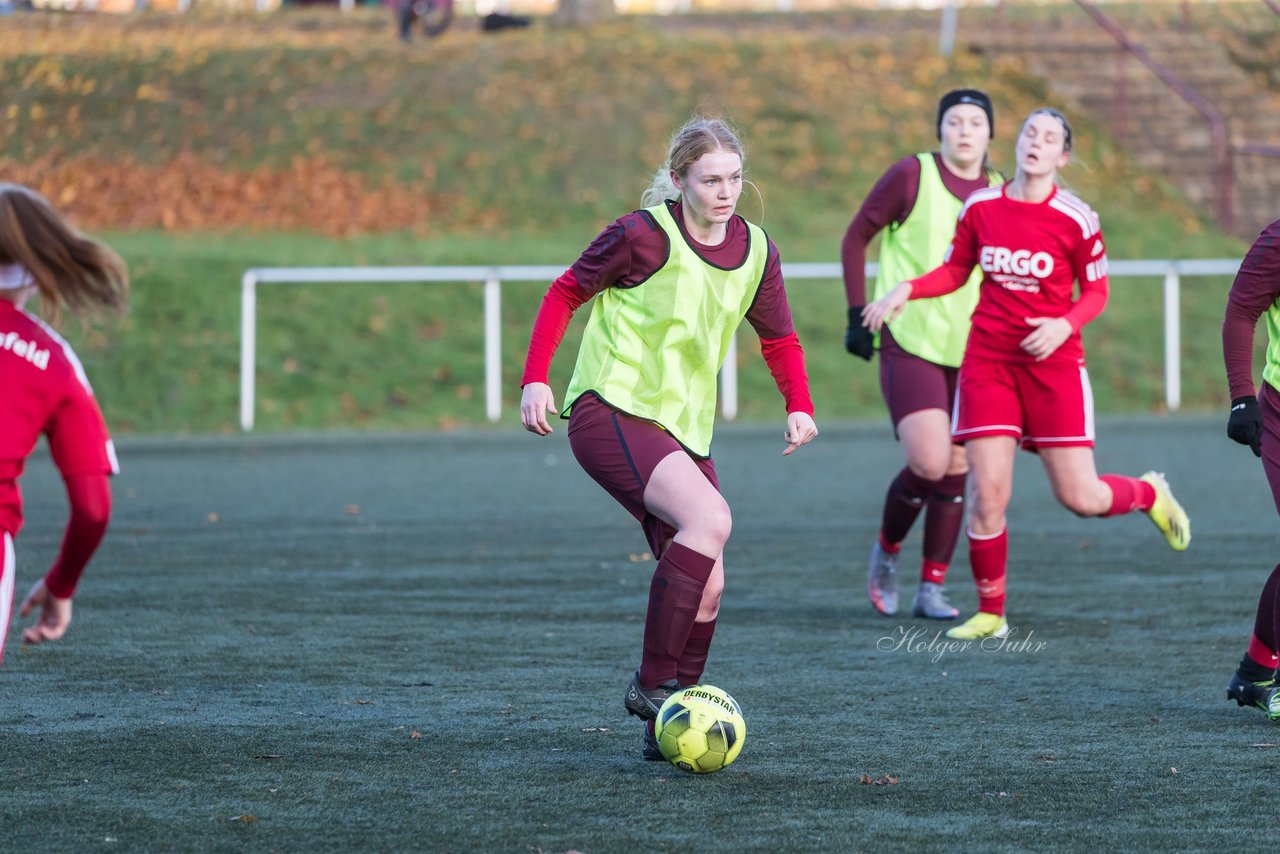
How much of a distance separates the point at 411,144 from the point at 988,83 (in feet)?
27.4

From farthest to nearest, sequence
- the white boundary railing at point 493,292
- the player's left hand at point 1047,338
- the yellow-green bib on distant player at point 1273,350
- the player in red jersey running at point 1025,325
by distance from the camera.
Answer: the white boundary railing at point 493,292
the player in red jersey running at point 1025,325
the player's left hand at point 1047,338
the yellow-green bib on distant player at point 1273,350

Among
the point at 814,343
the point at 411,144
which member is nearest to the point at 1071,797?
the point at 814,343

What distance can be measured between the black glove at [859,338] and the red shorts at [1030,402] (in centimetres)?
59

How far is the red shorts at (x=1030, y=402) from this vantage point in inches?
286

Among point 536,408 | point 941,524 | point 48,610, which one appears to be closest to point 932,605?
point 941,524

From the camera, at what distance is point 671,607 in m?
5.20

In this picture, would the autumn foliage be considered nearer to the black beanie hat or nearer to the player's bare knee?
the black beanie hat

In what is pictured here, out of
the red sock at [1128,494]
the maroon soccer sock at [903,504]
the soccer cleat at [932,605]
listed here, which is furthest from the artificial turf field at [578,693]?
the red sock at [1128,494]

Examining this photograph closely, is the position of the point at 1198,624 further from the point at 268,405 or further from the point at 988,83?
the point at 988,83

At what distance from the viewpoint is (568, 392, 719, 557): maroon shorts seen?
527 cm

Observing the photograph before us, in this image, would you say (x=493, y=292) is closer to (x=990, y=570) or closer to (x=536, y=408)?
(x=990, y=570)

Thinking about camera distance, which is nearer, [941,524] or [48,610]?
[48,610]

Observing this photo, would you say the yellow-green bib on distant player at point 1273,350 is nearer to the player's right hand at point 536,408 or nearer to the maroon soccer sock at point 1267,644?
the maroon soccer sock at point 1267,644

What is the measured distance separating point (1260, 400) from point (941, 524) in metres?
2.50
